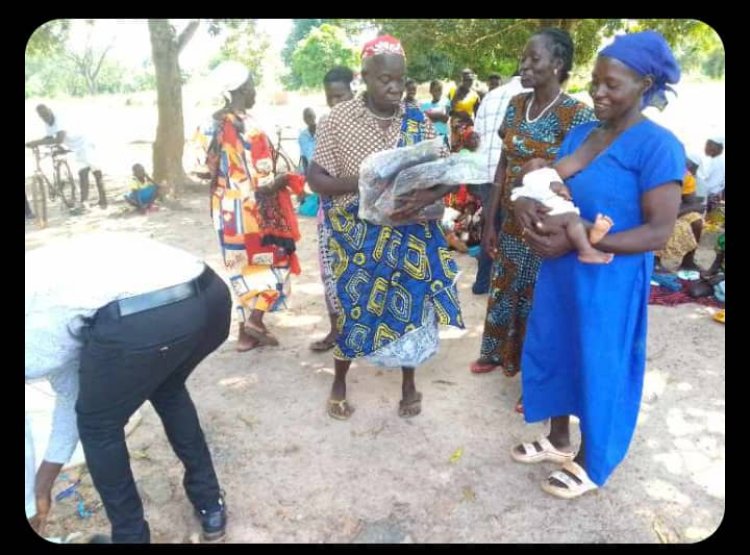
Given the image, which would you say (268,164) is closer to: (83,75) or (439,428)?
(439,428)

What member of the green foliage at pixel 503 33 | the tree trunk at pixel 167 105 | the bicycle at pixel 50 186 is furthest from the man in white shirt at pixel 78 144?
the green foliage at pixel 503 33

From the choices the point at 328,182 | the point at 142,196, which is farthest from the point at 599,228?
the point at 142,196

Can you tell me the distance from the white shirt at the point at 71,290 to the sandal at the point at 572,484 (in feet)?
5.78

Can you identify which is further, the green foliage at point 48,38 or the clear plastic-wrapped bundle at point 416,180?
the green foliage at point 48,38

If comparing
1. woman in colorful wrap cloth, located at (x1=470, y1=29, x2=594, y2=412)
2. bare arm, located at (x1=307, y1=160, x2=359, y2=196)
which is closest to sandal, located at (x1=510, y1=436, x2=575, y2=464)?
woman in colorful wrap cloth, located at (x1=470, y1=29, x2=594, y2=412)

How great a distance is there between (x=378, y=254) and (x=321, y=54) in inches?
940

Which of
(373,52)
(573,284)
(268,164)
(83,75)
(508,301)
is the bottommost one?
(508,301)

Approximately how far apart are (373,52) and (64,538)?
8.08 feet

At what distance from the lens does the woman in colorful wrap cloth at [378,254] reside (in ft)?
9.21

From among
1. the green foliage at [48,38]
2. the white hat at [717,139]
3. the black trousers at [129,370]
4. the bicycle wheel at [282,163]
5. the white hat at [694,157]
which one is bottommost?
the black trousers at [129,370]

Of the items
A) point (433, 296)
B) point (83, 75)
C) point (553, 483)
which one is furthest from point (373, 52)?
point (83, 75)

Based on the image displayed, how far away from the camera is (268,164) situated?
12.3ft

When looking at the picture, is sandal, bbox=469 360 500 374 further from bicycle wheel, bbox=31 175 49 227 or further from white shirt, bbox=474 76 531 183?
bicycle wheel, bbox=31 175 49 227

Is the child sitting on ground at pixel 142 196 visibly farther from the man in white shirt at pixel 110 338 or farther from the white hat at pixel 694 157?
the white hat at pixel 694 157
